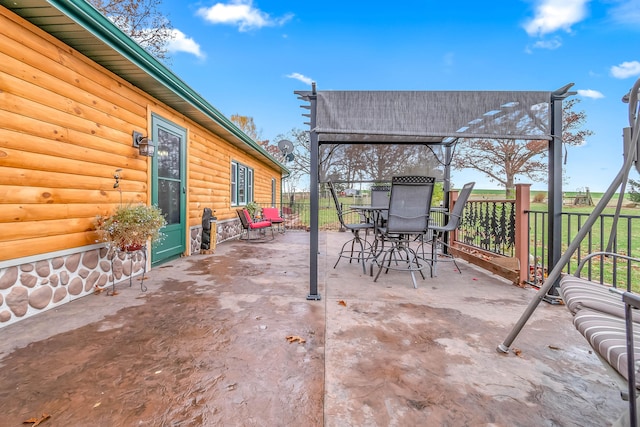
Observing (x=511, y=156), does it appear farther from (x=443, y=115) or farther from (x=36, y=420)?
(x=36, y=420)

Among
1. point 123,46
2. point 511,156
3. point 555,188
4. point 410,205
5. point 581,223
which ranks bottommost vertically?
point 581,223

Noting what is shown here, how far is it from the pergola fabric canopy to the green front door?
8.89 ft

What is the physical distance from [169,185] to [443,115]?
12.9 feet

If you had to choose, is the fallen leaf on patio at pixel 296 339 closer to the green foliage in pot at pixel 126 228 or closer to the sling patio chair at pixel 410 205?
the sling patio chair at pixel 410 205

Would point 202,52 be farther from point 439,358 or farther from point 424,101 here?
point 439,358

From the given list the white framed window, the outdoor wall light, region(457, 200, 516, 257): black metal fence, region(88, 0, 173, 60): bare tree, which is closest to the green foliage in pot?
the outdoor wall light

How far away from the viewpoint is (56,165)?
100 inches

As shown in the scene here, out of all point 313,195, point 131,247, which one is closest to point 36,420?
point 131,247

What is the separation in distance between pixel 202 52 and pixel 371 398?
1483 centimetres

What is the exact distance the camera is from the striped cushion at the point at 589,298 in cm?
112

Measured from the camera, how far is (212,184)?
605 cm

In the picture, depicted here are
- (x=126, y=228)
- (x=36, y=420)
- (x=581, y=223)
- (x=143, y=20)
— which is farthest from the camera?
(x=581, y=223)

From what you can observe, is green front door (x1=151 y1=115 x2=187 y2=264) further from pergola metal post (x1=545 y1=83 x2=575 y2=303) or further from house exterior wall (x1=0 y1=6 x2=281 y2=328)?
pergola metal post (x1=545 y1=83 x2=575 y2=303)

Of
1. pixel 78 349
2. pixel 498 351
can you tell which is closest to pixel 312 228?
pixel 498 351
